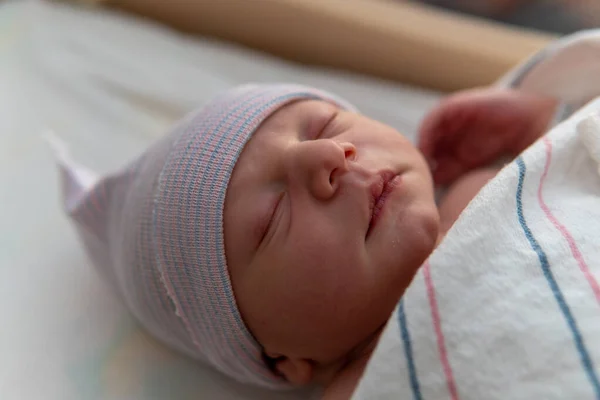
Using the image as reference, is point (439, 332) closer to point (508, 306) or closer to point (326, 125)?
point (508, 306)

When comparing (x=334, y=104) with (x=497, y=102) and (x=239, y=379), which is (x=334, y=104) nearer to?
(x=497, y=102)

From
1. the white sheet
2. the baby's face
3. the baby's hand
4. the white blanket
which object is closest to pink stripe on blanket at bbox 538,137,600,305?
the white blanket

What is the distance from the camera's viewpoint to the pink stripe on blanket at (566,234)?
55cm

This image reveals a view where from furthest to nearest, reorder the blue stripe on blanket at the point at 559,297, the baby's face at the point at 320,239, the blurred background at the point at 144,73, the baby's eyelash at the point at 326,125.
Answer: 1. the blurred background at the point at 144,73
2. the baby's eyelash at the point at 326,125
3. the baby's face at the point at 320,239
4. the blue stripe on blanket at the point at 559,297

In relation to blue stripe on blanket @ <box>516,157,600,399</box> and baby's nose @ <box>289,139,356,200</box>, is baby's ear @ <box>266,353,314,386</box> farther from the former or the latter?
blue stripe on blanket @ <box>516,157,600,399</box>

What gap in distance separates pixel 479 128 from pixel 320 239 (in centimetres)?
45

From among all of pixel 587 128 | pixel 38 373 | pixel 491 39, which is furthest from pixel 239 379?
pixel 491 39

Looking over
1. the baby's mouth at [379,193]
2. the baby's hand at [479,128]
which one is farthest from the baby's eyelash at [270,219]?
the baby's hand at [479,128]

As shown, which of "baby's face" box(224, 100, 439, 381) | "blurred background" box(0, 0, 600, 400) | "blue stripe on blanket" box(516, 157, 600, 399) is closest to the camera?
"blue stripe on blanket" box(516, 157, 600, 399)

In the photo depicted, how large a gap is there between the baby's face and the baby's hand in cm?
28

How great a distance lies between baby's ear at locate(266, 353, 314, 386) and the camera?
0.76 metres

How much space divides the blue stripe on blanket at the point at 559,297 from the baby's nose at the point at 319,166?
202mm

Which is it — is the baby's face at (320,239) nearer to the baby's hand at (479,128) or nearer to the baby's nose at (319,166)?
the baby's nose at (319,166)

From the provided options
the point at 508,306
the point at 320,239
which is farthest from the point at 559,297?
the point at 320,239
